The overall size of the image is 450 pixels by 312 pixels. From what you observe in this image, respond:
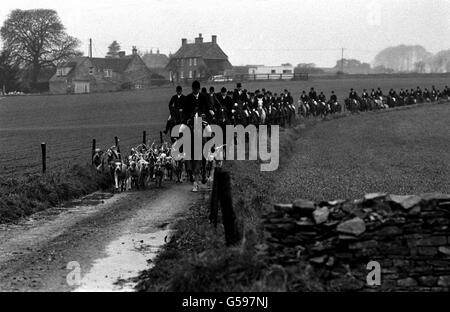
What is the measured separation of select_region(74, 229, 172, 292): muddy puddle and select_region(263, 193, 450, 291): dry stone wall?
2.09 m

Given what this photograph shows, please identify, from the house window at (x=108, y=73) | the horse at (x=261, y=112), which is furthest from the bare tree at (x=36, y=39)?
the horse at (x=261, y=112)

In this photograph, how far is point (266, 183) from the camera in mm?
16422

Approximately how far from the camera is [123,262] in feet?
31.7

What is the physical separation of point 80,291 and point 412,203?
4.00 meters

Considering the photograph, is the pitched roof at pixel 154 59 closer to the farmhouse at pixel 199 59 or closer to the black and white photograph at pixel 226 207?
the farmhouse at pixel 199 59

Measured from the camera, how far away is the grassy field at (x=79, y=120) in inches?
959

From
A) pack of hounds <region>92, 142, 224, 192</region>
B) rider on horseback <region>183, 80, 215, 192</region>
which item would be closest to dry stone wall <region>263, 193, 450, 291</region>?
rider on horseback <region>183, 80, 215, 192</region>

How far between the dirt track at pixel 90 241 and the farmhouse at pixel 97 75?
3018 inches

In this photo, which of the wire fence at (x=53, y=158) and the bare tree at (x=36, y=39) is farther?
the bare tree at (x=36, y=39)

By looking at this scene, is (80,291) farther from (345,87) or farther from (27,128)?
(345,87)

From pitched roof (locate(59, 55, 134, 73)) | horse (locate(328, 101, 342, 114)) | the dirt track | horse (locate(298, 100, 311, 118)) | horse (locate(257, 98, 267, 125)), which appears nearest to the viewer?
the dirt track

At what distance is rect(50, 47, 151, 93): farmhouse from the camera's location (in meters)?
93.9

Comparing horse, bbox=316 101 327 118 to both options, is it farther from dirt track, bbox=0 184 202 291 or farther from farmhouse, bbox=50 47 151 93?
farmhouse, bbox=50 47 151 93
